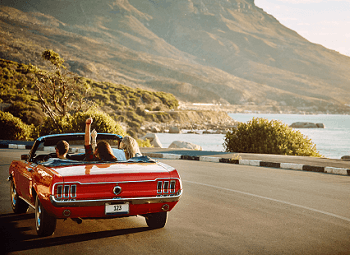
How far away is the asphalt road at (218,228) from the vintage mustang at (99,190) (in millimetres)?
361

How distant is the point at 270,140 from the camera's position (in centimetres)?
2067

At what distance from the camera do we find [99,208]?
5012 mm

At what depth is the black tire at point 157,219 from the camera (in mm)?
5863

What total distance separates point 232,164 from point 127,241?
36.5ft

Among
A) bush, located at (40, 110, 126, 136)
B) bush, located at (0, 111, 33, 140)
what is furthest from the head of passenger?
bush, located at (0, 111, 33, 140)

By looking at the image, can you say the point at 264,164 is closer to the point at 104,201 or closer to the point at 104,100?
the point at 104,201

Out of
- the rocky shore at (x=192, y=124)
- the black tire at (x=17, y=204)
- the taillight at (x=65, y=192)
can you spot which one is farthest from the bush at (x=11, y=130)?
the rocky shore at (x=192, y=124)

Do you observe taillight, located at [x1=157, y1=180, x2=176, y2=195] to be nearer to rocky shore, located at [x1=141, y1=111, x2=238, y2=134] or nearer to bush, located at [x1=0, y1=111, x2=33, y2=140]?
bush, located at [x1=0, y1=111, x2=33, y2=140]

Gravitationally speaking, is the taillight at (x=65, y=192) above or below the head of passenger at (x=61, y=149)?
below

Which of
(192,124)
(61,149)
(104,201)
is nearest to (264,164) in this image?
(61,149)

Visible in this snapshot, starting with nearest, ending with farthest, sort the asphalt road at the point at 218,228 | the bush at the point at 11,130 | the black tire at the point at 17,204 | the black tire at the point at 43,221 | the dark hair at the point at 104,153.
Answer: the asphalt road at the point at 218,228 → the black tire at the point at 43,221 → the dark hair at the point at 104,153 → the black tire at the point at 17,204 → the bush at the point at 11,130

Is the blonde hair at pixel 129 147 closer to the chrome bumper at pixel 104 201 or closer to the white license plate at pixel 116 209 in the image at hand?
the chrome bumper at pixel 104 201

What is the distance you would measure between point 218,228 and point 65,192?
7.60 ft

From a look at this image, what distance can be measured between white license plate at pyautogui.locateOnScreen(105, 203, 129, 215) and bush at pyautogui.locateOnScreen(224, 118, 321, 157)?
16068mm
